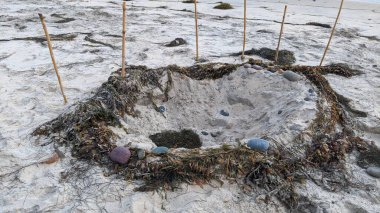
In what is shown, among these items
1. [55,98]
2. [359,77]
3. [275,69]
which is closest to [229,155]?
[275,69]

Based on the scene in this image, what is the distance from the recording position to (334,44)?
5531 mm

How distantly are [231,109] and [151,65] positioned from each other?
5.07ft

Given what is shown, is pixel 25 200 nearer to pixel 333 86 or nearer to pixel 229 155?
pixel 229 155

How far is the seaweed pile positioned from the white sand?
0.09m

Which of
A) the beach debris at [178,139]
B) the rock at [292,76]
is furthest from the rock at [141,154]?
the rock at [292,76]

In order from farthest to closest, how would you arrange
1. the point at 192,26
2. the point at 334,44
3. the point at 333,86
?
the point at 192,26 → the point at 334,44 → the point at 333,86

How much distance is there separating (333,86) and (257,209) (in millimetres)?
2400

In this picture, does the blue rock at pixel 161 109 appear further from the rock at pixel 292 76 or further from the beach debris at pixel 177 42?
the beach debris at pixel 177 42

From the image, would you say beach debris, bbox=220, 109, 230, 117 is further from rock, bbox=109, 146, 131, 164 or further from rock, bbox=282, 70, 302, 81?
rock, bbox=109, 146, 131, 164

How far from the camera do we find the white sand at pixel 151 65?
6.76ft

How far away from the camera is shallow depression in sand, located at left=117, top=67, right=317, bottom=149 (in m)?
2.79

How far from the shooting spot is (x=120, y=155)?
2.33 meters

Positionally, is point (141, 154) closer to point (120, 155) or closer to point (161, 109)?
point (120, 155)

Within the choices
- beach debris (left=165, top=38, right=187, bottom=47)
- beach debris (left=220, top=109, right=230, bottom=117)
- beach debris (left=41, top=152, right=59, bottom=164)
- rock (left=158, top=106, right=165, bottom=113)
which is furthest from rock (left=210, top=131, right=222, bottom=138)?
beach debris (left=165, top=38, right=187, bottom=47)
